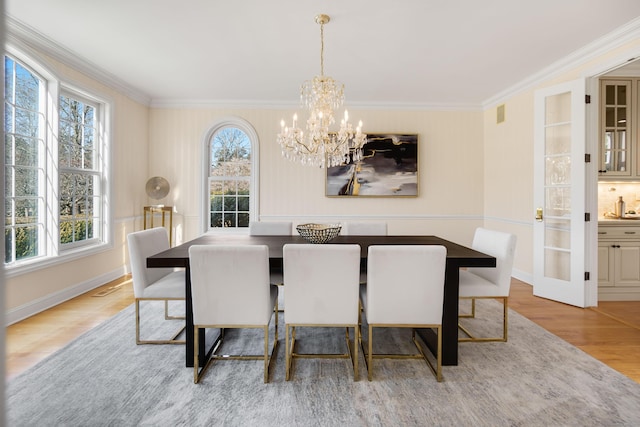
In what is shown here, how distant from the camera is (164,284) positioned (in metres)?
2.49

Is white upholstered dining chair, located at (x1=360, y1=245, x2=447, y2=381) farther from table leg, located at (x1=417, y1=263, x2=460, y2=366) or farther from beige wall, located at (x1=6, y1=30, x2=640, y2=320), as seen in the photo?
beige wall, located at (x1=6, y1=30, x2=640, y2=320)

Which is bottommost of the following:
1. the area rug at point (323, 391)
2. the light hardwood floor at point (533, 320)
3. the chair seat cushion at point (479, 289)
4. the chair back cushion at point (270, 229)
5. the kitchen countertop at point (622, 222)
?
the area rug at point (323, 391)

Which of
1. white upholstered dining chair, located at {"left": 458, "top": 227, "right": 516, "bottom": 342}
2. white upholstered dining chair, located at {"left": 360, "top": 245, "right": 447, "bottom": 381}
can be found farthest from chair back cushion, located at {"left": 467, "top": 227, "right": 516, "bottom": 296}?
white upholstered dining chair, located at {"left": 360, "top": 245, "right": 447, "bottom": 381}

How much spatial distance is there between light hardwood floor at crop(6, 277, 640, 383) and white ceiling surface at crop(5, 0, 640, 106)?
2.40 m

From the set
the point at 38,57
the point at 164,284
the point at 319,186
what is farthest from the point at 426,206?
the point at 38,57

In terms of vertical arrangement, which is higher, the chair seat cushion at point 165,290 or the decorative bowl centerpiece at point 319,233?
the decorative bowl centerpiece at point 319,233

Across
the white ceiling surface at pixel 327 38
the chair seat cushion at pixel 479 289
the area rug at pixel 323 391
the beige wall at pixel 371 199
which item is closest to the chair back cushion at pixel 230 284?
the area rug at pixel 323 391

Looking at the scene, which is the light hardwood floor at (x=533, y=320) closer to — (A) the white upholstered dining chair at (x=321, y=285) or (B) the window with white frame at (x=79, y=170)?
(B) the window with white frame at (x=79, y=170)

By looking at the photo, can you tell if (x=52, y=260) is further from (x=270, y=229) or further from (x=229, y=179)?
(x=229, y=179)

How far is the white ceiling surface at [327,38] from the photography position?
2.65m

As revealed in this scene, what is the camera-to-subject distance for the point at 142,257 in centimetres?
243

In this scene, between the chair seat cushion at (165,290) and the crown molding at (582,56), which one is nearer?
the chair seat cushion at (165,290)

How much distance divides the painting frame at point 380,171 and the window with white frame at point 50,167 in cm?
317

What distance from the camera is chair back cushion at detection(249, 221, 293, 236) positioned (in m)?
3.62
